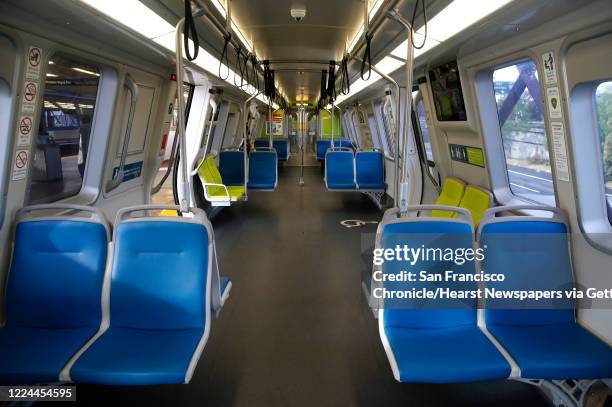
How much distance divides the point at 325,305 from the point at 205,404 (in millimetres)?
1708

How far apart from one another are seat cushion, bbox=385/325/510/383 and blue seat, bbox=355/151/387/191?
5.92 meters

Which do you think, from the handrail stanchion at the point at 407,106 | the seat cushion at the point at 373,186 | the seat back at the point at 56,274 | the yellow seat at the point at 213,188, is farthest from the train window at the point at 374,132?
the seat back at the point at 56,274

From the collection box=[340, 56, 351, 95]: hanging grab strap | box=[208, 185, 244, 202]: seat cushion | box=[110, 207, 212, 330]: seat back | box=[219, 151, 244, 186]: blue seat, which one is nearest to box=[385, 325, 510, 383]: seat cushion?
box=[110, 207, 212, 330]: seat back

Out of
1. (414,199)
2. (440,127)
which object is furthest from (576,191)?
(414,199)

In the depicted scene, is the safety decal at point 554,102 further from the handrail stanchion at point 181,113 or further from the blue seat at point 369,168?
the blue seat at point 369,168

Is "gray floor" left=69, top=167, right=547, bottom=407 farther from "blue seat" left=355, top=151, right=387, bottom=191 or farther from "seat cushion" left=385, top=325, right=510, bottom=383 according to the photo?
"blue seat" left=355, top=151, right=387, bottom=191

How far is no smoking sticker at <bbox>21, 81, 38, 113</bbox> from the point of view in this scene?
2729 mm

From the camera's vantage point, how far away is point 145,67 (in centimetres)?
436

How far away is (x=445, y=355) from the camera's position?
2.27 meters

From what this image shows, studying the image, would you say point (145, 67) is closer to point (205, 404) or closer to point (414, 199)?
point (205, 404)

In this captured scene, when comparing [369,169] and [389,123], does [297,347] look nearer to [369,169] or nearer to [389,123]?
[369,169]

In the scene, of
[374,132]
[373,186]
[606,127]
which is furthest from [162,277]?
[374,132]

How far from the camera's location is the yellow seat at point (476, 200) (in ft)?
13.9

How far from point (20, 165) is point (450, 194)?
4.53m
